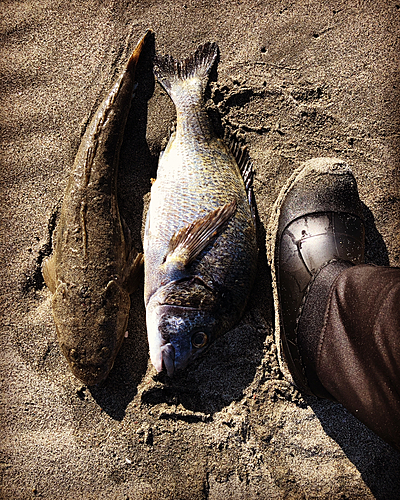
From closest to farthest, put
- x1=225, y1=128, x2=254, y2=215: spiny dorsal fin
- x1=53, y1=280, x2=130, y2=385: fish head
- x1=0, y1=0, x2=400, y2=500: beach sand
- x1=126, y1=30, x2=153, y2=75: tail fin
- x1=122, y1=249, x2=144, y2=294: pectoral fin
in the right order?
x1=53, y1=280, x2=130, y2=385: fish head
x1=0, y1=0, x2=400, y2=500: beach sand
x1=122, y1=249, x2=144, y2=294: pectoral fin
x1=225, y1=128, x2=254, y2=215: spiny dorsal fin
x1=126, y1=30, x2=153, y2=75: tail fin

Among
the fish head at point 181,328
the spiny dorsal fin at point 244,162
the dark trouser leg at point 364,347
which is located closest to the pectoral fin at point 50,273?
the fish head at point 181,328

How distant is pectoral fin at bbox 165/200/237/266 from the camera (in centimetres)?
256

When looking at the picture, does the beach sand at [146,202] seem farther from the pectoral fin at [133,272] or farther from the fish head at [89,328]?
the fish head at [89,328]

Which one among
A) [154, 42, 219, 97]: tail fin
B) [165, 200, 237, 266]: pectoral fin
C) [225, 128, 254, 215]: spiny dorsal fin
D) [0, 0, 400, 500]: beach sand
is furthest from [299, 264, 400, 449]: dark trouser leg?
[154, 42, 219, 97]: tail fin

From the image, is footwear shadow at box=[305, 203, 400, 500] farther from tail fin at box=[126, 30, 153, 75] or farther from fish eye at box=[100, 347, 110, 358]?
tail fin at box=[126, 30, 153, 75]

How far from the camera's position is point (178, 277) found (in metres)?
2.58

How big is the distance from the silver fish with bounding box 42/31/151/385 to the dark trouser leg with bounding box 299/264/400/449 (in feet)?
5.15

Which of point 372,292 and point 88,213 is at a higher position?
point 88,213

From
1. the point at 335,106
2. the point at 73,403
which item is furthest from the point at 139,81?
the point at 73,403

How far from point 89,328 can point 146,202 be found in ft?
4.24

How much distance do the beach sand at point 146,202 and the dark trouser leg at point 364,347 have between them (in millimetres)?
823

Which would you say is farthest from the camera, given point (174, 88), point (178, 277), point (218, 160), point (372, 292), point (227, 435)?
point (174, 88)

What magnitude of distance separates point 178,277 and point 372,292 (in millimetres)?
1336

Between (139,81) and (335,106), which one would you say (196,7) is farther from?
(335,106)
